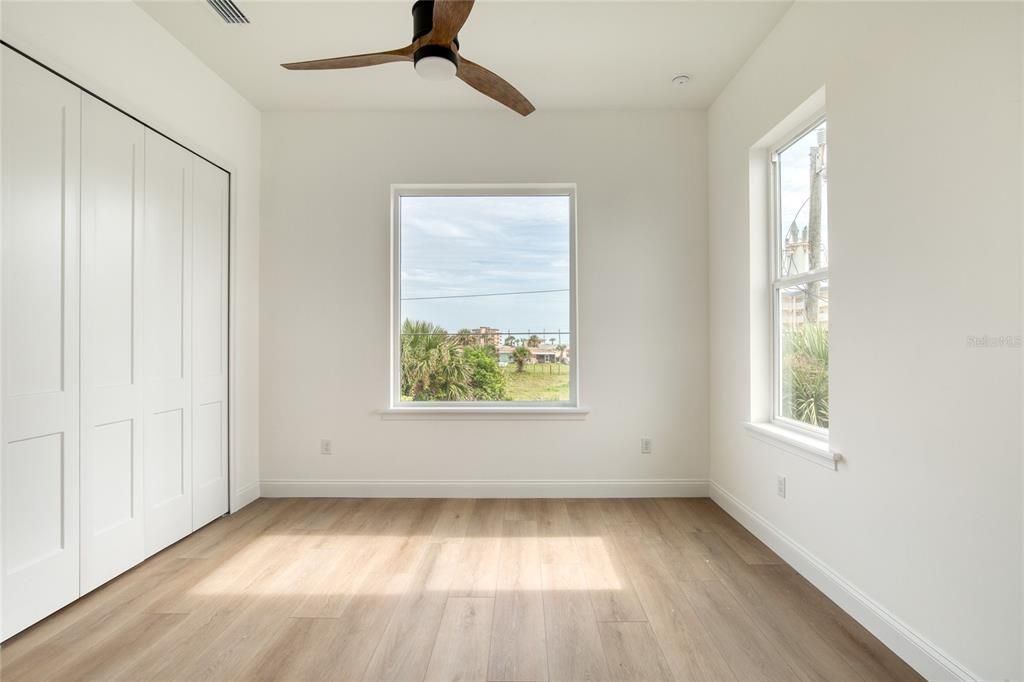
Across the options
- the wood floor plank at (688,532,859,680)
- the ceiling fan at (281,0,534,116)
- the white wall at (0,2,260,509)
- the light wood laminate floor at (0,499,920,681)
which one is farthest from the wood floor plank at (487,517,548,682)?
the ceiling fan at (281,0,534,116)

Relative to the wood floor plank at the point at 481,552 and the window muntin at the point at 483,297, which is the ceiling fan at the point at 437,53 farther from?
the wood floor plank at the point at 481,552

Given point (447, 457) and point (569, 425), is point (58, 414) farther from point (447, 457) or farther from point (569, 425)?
point (569, 425)

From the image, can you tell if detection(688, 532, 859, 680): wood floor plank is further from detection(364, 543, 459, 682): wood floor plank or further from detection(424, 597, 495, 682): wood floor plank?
detection(364, 543, 459, 682): wood floor plank

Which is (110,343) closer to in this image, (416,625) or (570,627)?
(416,625)

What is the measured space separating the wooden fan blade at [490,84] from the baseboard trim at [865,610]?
2595mm

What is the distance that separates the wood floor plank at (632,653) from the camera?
5.48 ft

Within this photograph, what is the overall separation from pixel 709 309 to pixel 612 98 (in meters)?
1.65

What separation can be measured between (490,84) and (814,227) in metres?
1.79

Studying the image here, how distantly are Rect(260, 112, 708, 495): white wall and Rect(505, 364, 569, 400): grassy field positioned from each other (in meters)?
0.21

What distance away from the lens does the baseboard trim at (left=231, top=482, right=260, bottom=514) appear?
3.30 meters

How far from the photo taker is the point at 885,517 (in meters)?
1.86

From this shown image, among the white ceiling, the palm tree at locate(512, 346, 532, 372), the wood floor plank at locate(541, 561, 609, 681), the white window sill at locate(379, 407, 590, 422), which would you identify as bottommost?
the wood floor plank at locate(541, 561, 609, 681)

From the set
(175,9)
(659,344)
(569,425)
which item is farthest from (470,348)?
(175,9)

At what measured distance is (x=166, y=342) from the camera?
269 centimetres
